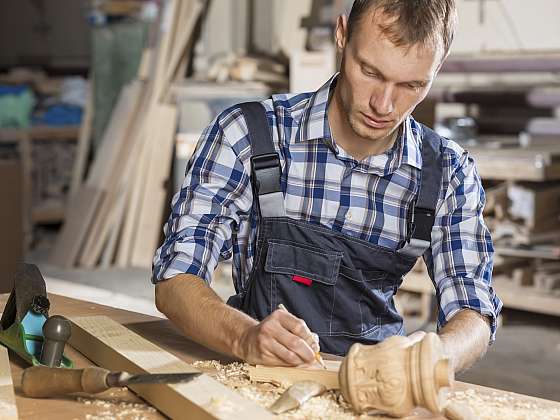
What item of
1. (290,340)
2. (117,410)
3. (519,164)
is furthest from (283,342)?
(519,164)

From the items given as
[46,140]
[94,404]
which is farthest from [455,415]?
[46,140]

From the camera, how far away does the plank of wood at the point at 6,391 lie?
168cm

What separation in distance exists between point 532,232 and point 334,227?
3.54 metres

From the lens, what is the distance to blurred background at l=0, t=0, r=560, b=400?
5.76 m

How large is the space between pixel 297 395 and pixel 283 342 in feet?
0.57

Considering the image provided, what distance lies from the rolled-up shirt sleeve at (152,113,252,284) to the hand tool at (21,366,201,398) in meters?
0.54

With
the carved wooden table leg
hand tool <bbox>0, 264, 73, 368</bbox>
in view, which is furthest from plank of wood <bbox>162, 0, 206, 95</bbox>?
the carved wooden table leg

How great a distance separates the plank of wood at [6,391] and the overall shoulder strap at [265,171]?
29.9 inches

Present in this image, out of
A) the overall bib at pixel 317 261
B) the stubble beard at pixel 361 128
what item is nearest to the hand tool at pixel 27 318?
the overall bib at pixel 317 261

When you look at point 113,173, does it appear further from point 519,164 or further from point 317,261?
point 317,261

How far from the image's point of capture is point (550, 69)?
20.6ft

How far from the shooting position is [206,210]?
2.36 m

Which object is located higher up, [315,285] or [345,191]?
[345,191]

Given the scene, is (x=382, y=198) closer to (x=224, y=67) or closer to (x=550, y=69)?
(x=550, y=69)
